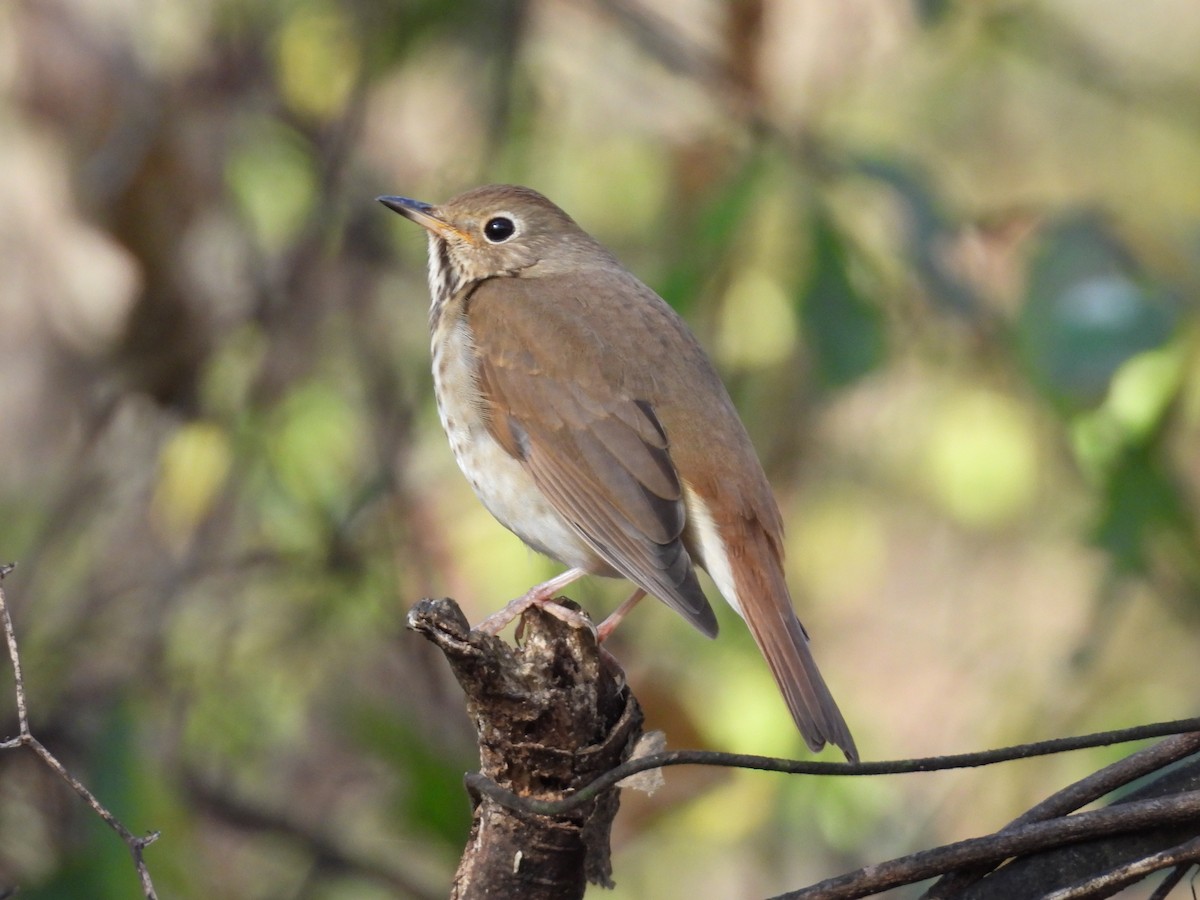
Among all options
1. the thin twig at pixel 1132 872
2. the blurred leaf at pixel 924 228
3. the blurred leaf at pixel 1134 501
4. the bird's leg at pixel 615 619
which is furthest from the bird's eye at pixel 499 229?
the thin twig at pixel 1132 872

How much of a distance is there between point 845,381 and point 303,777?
316 cm

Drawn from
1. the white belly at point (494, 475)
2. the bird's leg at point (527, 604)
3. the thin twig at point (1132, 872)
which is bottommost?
the thin twig at point (1132, 872)

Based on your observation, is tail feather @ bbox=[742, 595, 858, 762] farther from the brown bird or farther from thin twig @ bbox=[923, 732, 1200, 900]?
thin twig @ bbox=[923, 732, 1200, 900]

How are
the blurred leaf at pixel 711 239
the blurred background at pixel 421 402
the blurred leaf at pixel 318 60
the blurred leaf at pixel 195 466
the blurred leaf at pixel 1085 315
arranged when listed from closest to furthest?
the blurred leaf at pixel 1085 315 < the blurred leaf at pixel 711 239 < the blurred background at pixel 421 402 < the blurred leaf at pixel 195 466 < the blurred leaf at pixel 318 60

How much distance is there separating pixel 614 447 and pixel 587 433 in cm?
8

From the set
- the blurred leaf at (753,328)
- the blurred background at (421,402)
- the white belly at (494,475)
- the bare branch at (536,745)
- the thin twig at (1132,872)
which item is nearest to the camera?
the thin twig at (1132,872)

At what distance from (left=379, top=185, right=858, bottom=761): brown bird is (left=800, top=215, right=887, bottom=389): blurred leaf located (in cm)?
34

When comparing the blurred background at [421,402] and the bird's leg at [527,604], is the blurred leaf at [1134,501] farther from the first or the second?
the bird's leg at [527,604]

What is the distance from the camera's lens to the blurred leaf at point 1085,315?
115 inches

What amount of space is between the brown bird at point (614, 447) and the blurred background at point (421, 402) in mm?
431

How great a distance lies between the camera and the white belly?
131 inches

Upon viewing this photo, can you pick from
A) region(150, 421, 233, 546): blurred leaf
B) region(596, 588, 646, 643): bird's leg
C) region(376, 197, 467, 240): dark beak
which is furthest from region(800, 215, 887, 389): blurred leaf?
region(150, 421, 233, 546): blurred leaf

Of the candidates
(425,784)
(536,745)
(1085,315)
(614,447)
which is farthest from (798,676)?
(425,784)

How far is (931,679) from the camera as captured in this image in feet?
21.2
